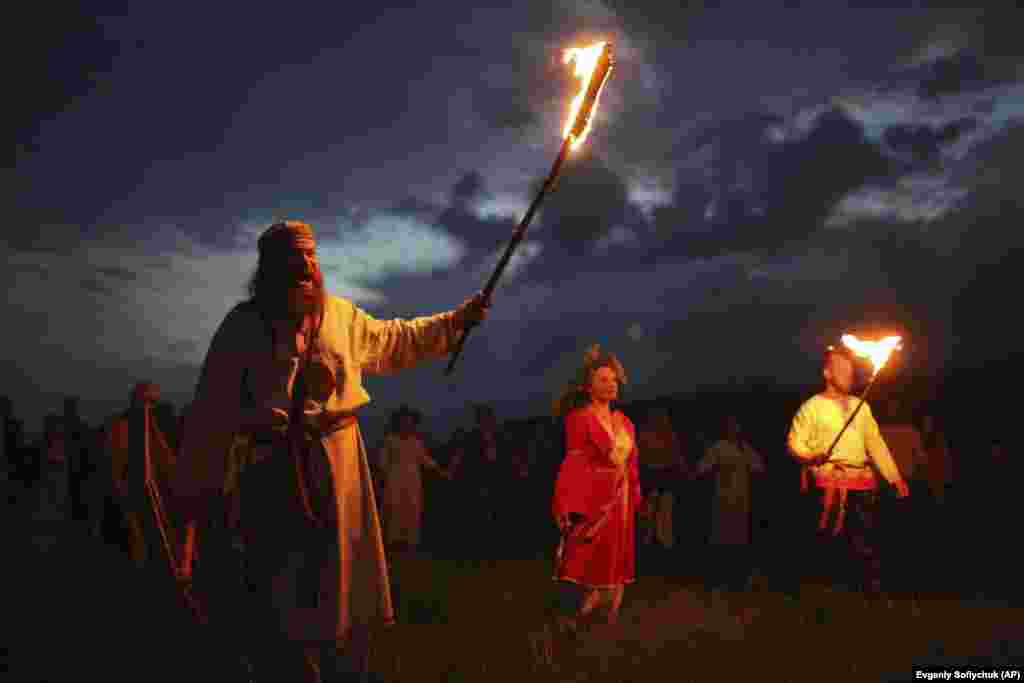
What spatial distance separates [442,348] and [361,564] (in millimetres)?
1052

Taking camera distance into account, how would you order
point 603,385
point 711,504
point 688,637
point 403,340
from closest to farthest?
point 403,340 < point 688,637 < point 603,385 < point 711,504

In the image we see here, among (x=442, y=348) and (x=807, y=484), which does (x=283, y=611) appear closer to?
(x=442, y=348)

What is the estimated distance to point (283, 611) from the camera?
3.12m

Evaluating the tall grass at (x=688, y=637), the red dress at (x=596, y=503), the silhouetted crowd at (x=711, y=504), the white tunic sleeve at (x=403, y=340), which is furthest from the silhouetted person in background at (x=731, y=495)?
the white tunic sleeve at (x=403, y=340)

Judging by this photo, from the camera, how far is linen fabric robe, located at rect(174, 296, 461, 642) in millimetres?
3143

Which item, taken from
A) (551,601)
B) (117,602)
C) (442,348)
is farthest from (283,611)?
(117,602)

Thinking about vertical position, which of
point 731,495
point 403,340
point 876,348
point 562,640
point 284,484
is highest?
point 876,348

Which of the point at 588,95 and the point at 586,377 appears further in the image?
the point at 586,377

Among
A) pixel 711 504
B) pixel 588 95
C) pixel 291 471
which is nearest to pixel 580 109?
pixel 588 95

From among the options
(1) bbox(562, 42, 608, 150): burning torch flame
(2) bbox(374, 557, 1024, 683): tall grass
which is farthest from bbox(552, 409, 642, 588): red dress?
(1) bbox(562, 42, 608, 150): burning torch flame

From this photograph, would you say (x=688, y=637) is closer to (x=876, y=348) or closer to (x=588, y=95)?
(x=876, y=348)

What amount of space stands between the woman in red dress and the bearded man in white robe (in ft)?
9.54

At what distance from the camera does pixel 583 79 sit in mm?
3426

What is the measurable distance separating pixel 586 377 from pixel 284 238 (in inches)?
144
